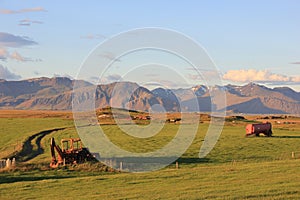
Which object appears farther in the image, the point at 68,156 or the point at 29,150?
the point at 29,150

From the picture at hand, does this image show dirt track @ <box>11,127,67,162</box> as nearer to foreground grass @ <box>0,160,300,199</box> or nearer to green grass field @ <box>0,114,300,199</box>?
green grass field @ <box>0,114,300,199</box>

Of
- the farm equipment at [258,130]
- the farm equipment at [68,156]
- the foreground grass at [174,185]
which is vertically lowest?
the foreground grass at [174,185]

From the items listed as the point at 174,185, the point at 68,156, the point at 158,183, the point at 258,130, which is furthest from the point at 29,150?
A: the point at 258,130

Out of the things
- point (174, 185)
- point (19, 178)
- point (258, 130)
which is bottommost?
point (174, 185)

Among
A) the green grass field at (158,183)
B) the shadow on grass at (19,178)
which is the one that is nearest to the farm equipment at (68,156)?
the green grass field at (158,183)

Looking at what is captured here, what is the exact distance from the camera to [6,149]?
3108 inches

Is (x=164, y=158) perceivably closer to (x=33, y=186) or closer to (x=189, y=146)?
(x=189, y=146)

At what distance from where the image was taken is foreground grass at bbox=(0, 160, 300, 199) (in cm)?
3186

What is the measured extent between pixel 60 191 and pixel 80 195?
8.45ft

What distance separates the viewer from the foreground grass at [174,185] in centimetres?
3186

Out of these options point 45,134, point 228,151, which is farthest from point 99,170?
point 45,134

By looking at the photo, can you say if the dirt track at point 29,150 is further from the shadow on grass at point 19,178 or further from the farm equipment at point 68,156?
the shadow on grass at point 19,178

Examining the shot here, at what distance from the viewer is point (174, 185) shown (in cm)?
3697

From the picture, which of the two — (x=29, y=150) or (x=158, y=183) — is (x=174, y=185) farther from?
(x=29, y=150)
